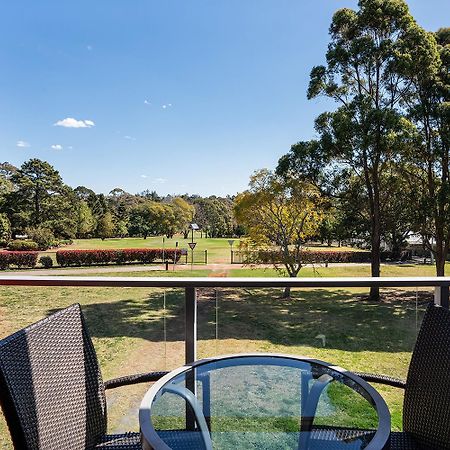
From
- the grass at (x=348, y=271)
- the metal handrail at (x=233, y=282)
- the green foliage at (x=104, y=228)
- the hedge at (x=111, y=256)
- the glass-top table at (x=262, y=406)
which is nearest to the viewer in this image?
the glass-top table at (x=262, y=406)

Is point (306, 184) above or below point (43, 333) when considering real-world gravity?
above

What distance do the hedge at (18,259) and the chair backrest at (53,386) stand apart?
23428mm

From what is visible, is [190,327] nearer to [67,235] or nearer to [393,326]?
[393,326]

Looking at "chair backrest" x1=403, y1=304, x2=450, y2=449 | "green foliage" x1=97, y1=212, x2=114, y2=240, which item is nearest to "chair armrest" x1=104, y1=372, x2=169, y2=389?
"chair backrest" x1=403, y1=304, x2=450, y2=449

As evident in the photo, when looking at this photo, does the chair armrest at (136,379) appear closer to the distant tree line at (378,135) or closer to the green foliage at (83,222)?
the distant tree line at (378,135)

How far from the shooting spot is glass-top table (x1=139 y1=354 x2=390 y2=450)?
3.66ft

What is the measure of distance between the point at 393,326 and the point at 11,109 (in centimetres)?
4823

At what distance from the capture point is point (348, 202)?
1198 cm

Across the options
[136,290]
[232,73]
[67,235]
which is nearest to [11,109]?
[67,235]

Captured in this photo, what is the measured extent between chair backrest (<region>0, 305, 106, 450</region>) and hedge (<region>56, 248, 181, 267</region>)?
2241cm

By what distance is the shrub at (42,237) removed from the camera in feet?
88.4

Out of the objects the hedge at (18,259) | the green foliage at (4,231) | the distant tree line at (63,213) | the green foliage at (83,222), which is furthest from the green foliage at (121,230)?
the hedge at (18,259)

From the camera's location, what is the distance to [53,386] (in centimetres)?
118

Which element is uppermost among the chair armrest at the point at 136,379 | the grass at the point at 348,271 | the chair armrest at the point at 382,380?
the chair armrest at the point at 382,380
